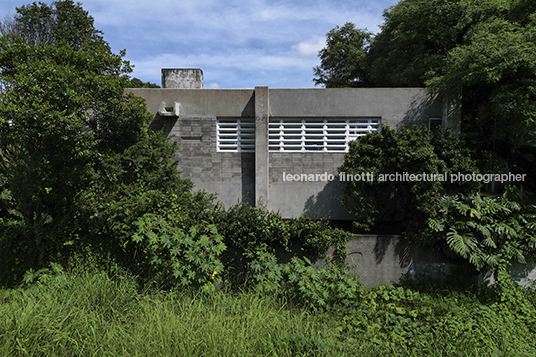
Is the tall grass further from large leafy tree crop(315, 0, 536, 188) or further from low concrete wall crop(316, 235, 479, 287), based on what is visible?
large leafy tree crop(315, 0, 536, 188)

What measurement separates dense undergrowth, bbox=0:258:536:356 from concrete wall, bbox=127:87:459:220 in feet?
12.2

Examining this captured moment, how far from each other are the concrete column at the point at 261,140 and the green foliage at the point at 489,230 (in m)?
4.33

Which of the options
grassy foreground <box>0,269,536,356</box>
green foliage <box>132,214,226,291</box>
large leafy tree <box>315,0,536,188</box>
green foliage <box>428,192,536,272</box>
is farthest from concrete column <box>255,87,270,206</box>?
large leafy tree <box>315,0,536,188</box>

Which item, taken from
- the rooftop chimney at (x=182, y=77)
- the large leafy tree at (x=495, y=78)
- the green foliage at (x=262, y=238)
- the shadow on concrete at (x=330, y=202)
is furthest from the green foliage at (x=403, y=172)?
the rooftop chimney at (x=182, y=77)

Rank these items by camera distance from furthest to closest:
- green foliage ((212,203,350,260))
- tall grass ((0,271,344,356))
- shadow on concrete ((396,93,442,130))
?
shadow on concrete ((396,93,442,130)), green foliage ((212,203,350,260)), tall grass ((0,271,344,356))

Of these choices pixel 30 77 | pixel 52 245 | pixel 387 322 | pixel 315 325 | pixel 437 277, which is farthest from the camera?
pixel 437 277

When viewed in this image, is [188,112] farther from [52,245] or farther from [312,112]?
[52,245]

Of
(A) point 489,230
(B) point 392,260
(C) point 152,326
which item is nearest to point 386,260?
(B) point 392,260

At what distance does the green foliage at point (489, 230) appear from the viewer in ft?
19.6

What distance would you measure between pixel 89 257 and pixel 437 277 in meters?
7.03

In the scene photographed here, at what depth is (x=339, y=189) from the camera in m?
8.89

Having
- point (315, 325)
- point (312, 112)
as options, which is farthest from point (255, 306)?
point (312, 112)

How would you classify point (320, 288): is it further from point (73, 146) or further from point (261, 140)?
point (73, 146)

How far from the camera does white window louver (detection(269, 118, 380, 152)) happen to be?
8961 mm
